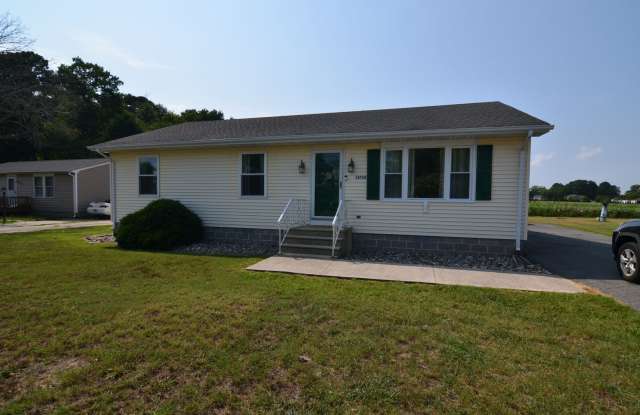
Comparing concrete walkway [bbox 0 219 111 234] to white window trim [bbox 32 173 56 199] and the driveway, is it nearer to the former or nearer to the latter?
white window trim [bbox 32 173 56 199]

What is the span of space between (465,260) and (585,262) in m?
2.84

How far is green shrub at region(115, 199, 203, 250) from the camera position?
8500 millimetres

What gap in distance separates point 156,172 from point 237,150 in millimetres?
2993

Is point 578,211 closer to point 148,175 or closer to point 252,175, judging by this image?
point 252,175

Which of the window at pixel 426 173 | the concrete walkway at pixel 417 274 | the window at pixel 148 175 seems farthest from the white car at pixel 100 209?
the window at pixel 426 173

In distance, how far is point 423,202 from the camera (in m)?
8.03

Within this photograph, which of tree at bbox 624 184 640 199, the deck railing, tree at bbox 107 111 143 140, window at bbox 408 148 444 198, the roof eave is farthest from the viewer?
tree at bbox 624 184 640 199

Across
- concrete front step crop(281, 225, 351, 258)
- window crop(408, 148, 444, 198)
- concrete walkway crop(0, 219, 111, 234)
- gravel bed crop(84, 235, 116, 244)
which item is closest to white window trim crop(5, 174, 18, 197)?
Answer: concrete walkway crop(0, 219, 111, 234)

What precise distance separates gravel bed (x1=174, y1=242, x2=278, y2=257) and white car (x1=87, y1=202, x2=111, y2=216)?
12.5 metres

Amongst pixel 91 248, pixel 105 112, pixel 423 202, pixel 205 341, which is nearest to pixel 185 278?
pixel 205 341

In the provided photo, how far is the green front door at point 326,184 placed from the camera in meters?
8.74

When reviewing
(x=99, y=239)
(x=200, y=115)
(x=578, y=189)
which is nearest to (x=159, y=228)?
(x=99, y=239)

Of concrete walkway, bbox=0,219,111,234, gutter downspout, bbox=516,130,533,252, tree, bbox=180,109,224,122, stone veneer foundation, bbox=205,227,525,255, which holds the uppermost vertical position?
tree, bbox=180,109,224,122

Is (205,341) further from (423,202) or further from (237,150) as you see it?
(237,150)
